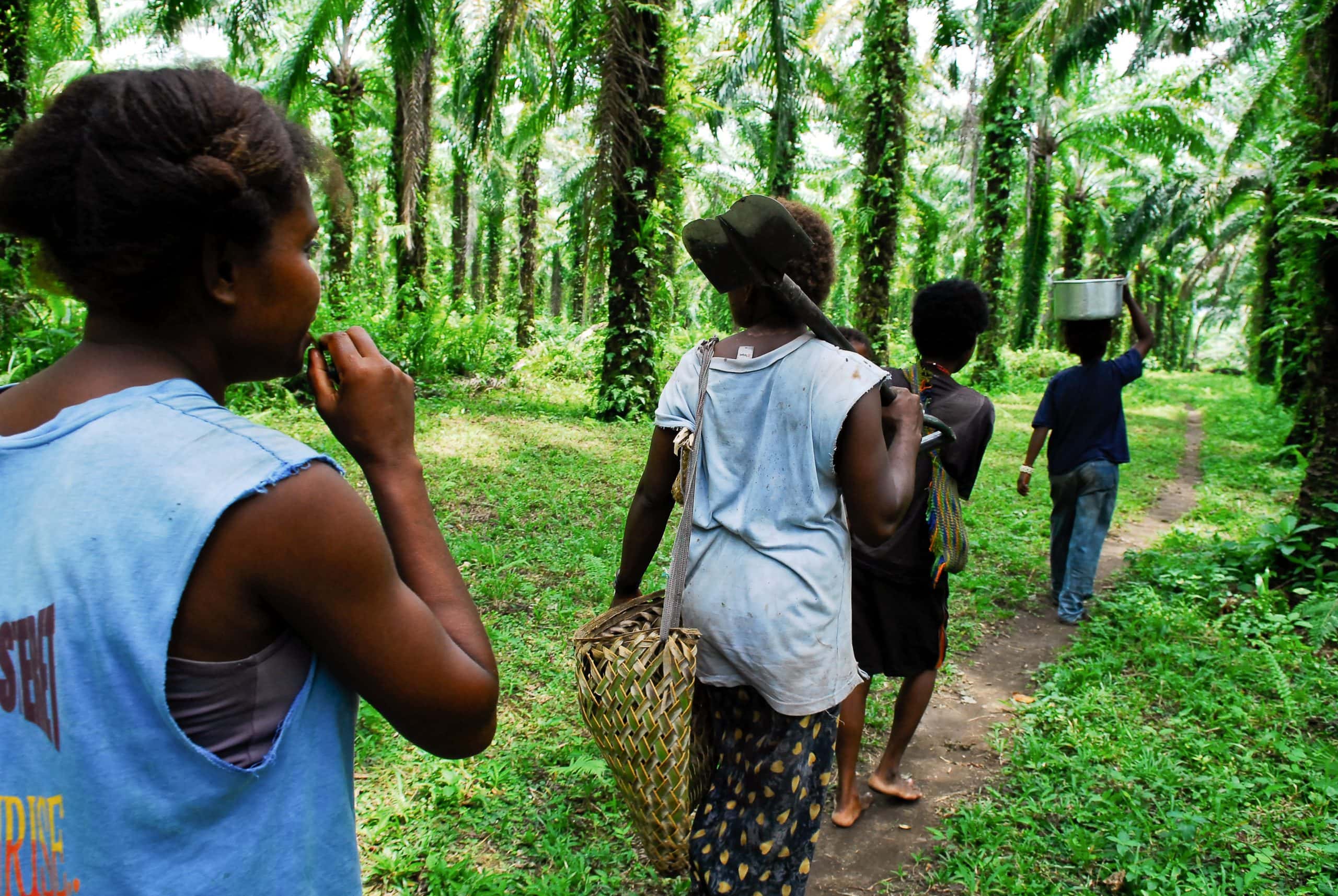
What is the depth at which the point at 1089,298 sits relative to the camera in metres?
4.59

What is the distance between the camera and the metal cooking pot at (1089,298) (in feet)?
15.0

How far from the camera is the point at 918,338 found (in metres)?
3.18

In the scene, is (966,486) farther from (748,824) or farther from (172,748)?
(172,748)

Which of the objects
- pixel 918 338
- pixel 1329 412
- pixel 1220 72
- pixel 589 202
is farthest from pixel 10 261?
pixel 1220 72

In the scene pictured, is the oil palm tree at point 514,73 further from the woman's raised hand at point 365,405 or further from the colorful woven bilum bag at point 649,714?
the woman's raised hand at point 365,405

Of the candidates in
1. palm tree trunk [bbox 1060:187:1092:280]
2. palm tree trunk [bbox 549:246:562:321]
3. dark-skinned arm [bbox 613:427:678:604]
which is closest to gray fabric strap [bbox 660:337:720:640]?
dark-skinned arm [bbox 613:427:678:604]

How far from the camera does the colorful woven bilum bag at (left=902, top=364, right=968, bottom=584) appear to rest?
2.87 meters

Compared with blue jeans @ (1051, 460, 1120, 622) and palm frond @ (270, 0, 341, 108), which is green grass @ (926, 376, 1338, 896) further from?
palm frond @ (270, 0, 341, 108)

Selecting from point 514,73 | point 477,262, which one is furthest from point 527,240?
point 477,262

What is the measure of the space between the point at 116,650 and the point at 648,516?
56.1 inches

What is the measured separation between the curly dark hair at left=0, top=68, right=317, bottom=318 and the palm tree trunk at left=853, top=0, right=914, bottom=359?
10.1 m

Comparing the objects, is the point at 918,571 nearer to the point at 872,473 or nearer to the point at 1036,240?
the point at 872,473

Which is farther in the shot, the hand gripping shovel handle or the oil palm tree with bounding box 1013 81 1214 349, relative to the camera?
the oil palm tree with bounding box 1013 81 1214 349

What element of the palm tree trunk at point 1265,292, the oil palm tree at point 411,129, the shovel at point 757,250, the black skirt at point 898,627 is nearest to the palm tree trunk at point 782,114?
the oil palm tree at point 411,129
